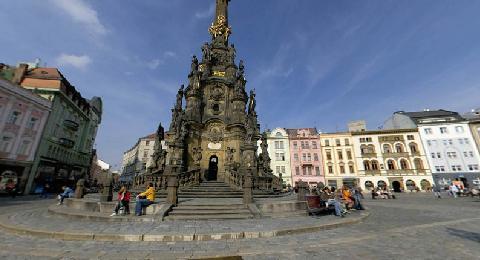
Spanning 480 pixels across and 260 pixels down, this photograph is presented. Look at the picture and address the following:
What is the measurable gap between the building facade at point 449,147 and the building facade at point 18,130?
6395 centimetres

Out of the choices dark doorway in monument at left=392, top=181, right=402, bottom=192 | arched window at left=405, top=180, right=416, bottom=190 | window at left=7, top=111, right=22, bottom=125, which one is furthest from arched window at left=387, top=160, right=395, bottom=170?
window at left=7, top=111, right=22, bottom=125

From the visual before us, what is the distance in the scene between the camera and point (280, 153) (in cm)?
4525

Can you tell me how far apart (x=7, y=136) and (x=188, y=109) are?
20408mm

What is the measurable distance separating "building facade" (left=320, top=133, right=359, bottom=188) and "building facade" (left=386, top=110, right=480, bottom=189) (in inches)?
535

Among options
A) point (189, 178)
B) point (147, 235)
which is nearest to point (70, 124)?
point (189, 178)

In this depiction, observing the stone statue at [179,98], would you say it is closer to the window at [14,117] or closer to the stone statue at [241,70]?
the stone statue at [241,70]

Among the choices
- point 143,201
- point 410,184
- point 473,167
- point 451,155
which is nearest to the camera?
point 143,201

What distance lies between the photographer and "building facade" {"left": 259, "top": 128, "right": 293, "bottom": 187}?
43875mm

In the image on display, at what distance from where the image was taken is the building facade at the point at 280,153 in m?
43.9

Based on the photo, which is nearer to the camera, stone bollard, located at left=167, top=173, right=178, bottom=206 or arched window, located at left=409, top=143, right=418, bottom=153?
stone bollard, located at left=167, top=173, right=178, bottom=206

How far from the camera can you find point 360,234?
6.90 m

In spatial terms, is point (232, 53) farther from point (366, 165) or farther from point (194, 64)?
point (366, 165)

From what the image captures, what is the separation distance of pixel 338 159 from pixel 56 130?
49.9 m

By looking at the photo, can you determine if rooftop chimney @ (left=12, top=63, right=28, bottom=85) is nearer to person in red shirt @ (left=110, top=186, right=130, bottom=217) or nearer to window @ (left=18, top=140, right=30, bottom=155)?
window @ (left=18, top=140, right=30, bottom=155)
